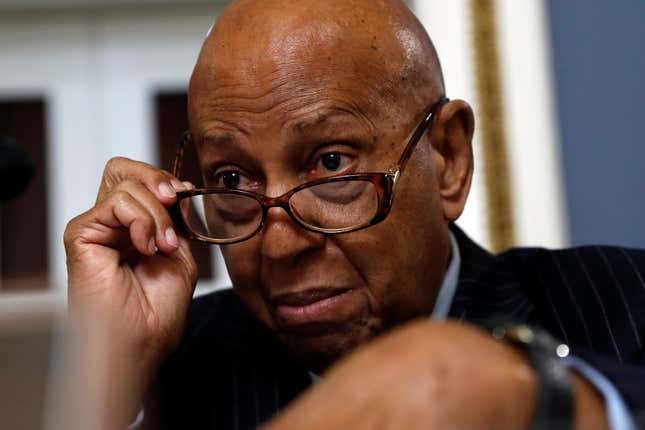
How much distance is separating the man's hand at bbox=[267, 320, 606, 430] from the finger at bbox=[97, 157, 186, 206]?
2.25 feet

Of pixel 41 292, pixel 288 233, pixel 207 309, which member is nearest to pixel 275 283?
pixel 288 233

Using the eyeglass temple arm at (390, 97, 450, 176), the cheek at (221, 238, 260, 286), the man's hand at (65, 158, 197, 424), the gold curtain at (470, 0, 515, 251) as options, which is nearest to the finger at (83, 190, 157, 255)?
the man's hand at (65, 158, 197, 424)

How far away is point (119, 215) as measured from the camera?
47.1 inches

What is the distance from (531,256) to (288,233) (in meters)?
0.48

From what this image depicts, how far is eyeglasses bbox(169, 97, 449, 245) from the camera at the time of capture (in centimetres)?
112

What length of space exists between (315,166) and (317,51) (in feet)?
0.49

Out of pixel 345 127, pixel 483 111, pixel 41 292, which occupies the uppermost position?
pixel 483 111

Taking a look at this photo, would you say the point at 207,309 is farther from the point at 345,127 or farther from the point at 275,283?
the point at 345,127

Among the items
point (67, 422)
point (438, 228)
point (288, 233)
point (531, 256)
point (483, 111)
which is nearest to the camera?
point (67, 422)

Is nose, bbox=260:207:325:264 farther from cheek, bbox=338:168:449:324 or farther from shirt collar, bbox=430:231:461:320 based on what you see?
shirt collar, bbox=430:231:461:320

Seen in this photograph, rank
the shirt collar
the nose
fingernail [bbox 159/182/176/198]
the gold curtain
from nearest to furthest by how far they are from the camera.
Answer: the nose → fingernail [bbox 159/182/176/198] → the shirt collar → the gold curtain

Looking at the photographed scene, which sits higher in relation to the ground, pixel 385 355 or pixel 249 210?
pixel 249 210

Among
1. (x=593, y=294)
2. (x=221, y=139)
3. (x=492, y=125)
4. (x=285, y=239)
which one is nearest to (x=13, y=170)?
(x=221, y=139)

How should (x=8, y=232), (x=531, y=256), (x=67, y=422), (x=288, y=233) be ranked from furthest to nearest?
(x=8, y=232) < (x=531, y=256) < (x=288, y=233) < (x=67, y=422)
